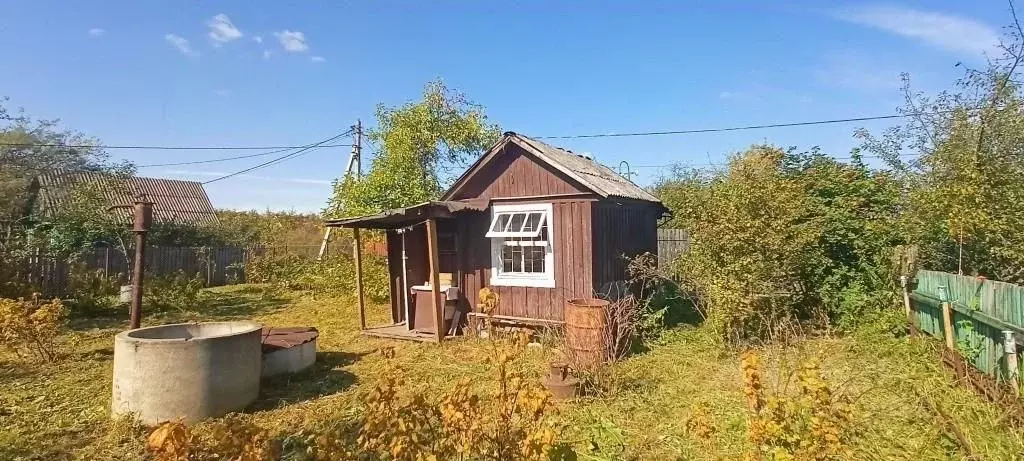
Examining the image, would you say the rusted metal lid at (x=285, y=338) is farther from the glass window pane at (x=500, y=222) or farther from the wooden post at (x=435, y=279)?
the glass window pane at (x=500, y=222)

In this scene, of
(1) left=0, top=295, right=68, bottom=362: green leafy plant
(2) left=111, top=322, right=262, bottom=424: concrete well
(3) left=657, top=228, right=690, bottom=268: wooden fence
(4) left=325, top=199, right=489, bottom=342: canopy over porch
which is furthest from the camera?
(3) left=657, top=228, right=690, bottom=268: wooden fence

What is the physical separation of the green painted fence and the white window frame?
5385mm

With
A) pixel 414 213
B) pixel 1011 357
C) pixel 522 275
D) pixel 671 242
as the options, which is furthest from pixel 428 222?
pixel 671 242

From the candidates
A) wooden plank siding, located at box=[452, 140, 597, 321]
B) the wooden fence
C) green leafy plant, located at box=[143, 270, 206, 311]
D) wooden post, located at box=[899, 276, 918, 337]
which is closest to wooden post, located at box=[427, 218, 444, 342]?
wooden plank siding, located at box=[452, 140, 597, 321]

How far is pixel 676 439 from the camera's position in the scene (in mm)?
4773

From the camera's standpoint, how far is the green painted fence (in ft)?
16.4

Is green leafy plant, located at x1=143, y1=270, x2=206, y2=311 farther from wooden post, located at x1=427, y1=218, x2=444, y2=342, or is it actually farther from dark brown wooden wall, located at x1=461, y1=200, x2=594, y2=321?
dark brown wooden wall, located at x1=461, y1=200, x2=594, y2=321

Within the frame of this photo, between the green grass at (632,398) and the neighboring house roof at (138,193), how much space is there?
1154 centimetres

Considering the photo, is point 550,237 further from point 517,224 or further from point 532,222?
point 517,224

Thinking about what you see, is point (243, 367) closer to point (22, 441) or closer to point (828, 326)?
point (22, 441)

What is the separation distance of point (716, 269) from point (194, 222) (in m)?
23.3

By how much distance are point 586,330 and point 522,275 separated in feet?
9.11

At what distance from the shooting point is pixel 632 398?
19.8ft

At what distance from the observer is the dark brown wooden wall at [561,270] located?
30.1 ft
